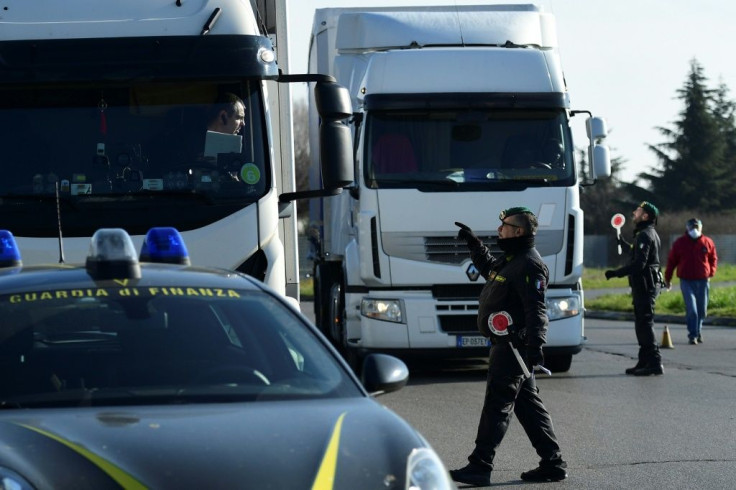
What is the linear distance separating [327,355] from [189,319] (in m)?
0.58

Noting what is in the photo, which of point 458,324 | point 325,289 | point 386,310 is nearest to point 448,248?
point 458,324

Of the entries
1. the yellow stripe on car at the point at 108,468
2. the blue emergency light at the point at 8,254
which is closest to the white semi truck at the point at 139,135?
the blue emergency light at the point at 8,254

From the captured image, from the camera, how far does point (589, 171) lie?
49.3 feet

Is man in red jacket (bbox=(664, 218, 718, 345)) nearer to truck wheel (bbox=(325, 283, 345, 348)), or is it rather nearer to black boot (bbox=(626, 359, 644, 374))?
black boot (bbox=(626, 359, 644, 374))

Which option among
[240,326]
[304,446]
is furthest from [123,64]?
[304,446]

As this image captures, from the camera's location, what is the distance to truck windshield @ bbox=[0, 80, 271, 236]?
9.20 m

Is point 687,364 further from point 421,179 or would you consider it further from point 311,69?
point 311,69

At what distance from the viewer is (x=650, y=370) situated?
1536 cm

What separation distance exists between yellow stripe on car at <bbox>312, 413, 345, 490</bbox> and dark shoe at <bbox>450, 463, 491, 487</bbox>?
3722 millimetres

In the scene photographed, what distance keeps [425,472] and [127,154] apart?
5262 mm

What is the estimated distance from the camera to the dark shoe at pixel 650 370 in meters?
15.3

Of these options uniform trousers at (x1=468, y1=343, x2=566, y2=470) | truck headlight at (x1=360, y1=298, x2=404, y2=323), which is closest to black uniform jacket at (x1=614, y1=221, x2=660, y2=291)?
truck headlight at (x1=360, y1=298, x2=404, y2=323)

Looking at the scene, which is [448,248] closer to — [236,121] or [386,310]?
[386,310]

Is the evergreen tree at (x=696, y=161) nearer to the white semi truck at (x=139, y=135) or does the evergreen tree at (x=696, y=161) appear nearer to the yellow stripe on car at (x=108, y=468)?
the white semi truck at (x=139, y=135)
